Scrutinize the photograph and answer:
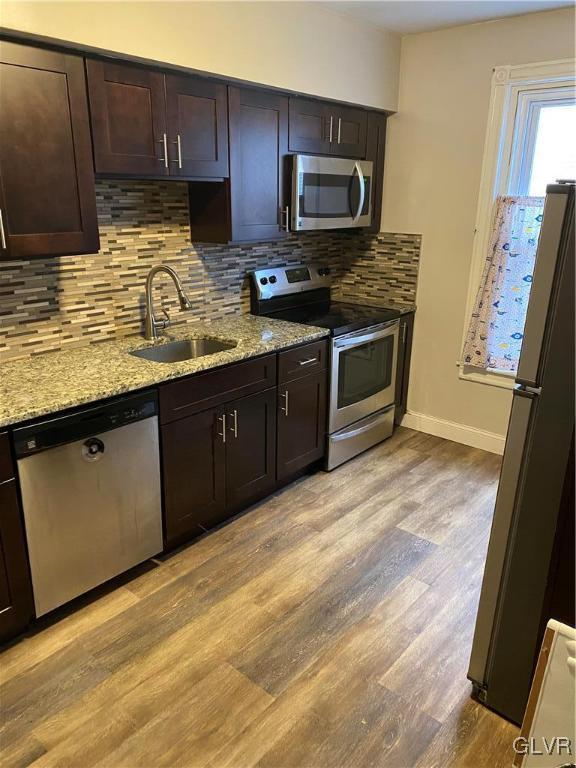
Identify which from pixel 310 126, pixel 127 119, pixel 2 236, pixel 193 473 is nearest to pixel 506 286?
pixel 310 126

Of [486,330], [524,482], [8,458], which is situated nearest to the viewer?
[524,482]

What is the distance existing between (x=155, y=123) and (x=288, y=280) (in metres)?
1.44

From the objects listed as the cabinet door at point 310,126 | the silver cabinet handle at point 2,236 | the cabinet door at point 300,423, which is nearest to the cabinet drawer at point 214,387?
the cabinet door at point 300,423

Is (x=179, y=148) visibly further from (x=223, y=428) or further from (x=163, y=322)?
(x=223, y=428)

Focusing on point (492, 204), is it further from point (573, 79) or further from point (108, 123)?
point (108, 123)

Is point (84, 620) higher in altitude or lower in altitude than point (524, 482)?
lower

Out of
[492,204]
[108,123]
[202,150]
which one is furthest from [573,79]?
[108,123]

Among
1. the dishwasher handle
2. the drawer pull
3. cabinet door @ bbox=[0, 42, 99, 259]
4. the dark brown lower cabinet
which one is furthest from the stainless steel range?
cabinet door @ bbox=[0, 42, 99, 259]

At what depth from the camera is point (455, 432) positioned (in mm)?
3857

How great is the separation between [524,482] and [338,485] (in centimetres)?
171

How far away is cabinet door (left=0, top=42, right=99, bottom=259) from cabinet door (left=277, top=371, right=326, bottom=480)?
129 centimetres

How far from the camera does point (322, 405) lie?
10.6ft

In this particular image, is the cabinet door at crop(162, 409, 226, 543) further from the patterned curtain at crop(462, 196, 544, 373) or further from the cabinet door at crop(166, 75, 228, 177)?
the patterned curtain at crop(462, 196, 544, 373)

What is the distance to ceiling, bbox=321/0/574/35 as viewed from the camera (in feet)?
9.34
